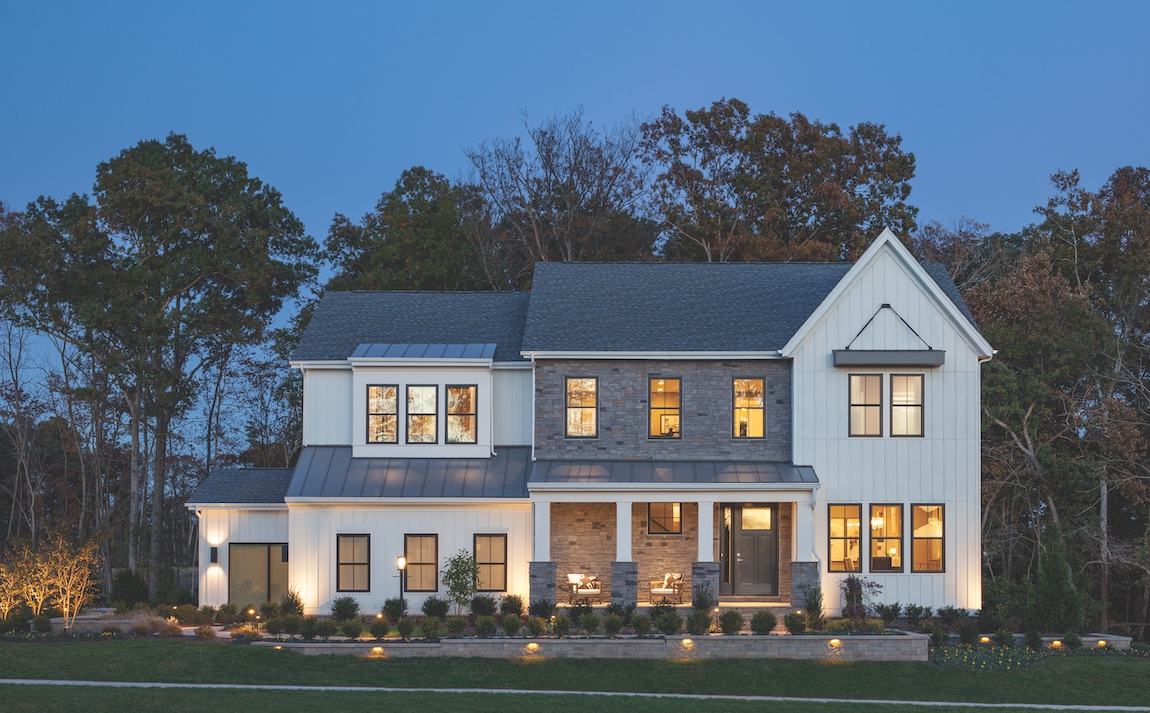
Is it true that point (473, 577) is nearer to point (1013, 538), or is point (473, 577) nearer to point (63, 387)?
point (1013, 538)

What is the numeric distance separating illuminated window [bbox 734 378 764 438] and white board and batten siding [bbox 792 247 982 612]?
985 mm

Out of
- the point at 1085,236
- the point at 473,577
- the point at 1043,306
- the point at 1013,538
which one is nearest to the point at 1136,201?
the point at 1085,236

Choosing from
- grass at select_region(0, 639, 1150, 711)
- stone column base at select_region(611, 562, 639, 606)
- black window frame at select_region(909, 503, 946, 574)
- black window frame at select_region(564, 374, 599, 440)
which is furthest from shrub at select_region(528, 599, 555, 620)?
black window frame at select_region(909, 503, 946, 574)

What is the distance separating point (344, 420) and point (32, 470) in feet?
66.7

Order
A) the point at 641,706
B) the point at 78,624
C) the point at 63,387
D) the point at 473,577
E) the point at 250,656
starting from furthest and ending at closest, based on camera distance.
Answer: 1. the point at 63,387
2. the point at 473,577
3. the point at 78,624
4. the point at 250,656
5. the point at 641,706

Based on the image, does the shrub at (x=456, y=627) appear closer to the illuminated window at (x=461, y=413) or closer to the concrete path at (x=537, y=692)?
the concrete path at (x=537, y=692)

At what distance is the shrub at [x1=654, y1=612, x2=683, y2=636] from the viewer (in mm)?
24125

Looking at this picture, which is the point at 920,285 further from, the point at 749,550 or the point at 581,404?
the point at 581,404

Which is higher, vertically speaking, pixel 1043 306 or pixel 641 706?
pixel 1043 306

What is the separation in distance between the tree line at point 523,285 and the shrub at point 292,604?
506cm

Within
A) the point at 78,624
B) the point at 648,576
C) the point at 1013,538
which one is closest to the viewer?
the point at 78,624

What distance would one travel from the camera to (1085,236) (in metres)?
38.2

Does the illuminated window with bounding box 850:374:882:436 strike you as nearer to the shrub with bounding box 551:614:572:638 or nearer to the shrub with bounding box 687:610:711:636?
the shrub with bounding box 687:610:711:636

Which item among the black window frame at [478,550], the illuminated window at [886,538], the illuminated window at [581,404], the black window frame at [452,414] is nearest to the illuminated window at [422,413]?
the black window frame at [452,414]
